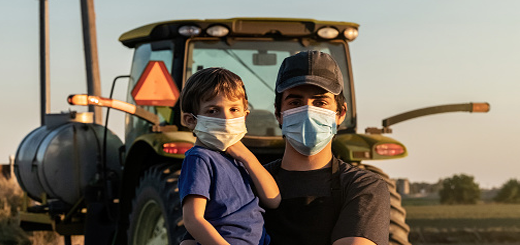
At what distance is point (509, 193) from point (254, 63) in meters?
29.8

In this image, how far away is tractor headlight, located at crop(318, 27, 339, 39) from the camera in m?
8.48

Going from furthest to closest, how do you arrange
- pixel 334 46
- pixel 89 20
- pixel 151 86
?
pixel 89 20 < pixel 334 46 < pixel 151 86

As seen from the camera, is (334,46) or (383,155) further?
(334,46)

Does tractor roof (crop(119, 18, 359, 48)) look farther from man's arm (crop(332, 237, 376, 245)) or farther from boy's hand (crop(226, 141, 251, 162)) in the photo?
man's arm (crop(332, 237, 376, 245))

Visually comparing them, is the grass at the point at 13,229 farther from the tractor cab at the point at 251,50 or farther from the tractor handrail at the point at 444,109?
the tractor handrail at the point at 444,109

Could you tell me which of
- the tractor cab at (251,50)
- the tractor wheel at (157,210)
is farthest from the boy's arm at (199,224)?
the tractor cab at (251,50)

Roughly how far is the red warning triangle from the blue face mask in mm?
4167

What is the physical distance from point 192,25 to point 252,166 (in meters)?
4.87

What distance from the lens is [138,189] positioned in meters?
8.22

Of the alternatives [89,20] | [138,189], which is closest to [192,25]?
[138,189]

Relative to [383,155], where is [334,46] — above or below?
above

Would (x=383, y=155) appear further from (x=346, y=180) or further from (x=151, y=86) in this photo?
(x=346, y=180)

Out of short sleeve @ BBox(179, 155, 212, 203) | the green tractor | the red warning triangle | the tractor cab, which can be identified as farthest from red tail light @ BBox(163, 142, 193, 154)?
short sleeve @ BBox(179, 155, 212, 203)

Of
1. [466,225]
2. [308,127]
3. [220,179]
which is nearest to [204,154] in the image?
[220,179]
